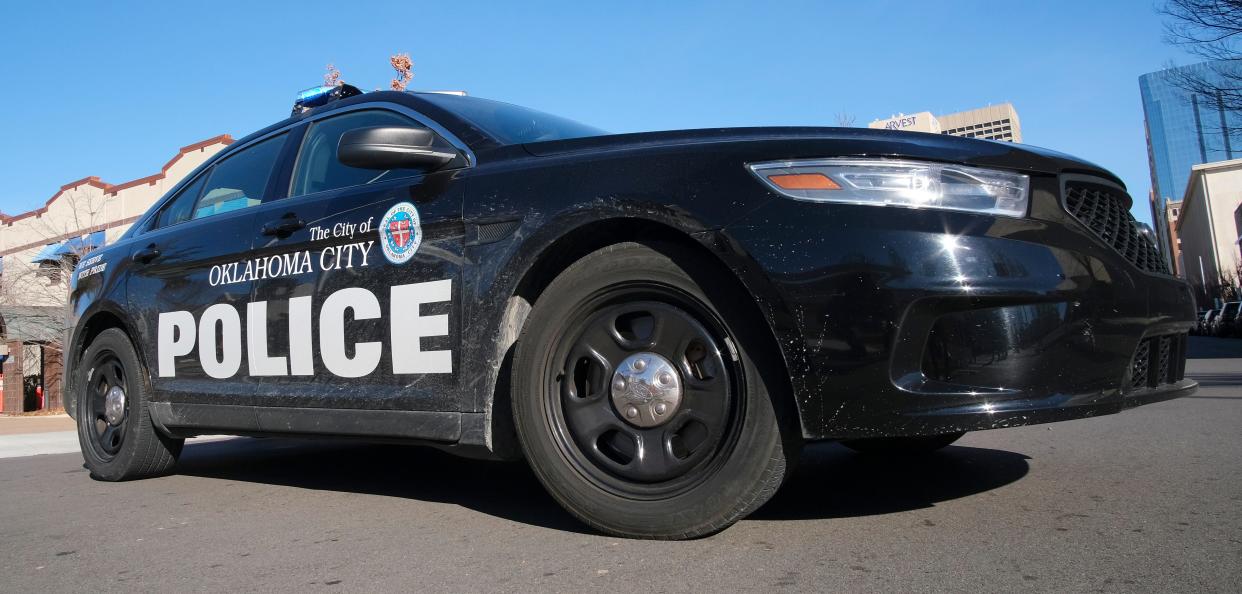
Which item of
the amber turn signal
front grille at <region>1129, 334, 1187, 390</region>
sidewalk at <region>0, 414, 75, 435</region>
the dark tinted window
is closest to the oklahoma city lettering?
the dark tinted window

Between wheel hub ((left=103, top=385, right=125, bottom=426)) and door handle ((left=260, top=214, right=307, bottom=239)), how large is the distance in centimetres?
150

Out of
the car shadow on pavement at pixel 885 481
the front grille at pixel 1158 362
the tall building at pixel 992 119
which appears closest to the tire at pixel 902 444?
the car shadow on pavement at pixel 885 481

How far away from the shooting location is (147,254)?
4.43 metres

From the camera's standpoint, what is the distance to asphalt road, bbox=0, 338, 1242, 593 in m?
2.19

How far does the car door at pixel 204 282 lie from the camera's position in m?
3.84

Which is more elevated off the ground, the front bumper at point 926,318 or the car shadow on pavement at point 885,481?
the front bumper at point 926,318

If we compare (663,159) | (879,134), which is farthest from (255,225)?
(879,134)

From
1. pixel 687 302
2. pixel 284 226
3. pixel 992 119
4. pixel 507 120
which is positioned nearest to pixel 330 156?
pixel 284 226

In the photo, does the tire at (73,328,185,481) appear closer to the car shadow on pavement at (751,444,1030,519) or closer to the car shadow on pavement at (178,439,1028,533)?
the car shadow on pavement at (178,439,1028,533)

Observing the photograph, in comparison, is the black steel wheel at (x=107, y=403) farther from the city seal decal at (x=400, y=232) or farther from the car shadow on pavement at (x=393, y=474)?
the city seal decal at (x=400, y=232)

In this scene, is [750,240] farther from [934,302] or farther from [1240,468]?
[1240,468]

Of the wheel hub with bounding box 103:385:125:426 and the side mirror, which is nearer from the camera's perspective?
the side mirror

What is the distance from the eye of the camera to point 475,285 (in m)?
2.96

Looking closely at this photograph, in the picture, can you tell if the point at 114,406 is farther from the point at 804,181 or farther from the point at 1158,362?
the point at 1158,362
